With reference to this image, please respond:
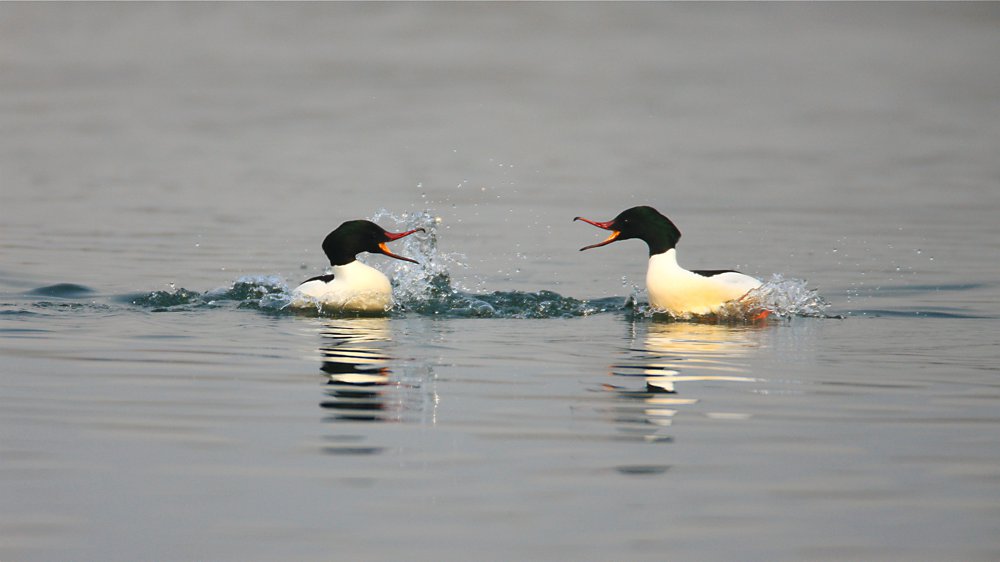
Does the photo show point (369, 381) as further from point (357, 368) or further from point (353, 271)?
point (353, 271)

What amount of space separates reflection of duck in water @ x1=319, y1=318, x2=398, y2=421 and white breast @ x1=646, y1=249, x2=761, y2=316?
222 cm

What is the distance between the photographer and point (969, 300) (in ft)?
45.1

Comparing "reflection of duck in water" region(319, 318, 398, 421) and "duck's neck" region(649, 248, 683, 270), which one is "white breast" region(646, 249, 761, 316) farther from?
"reflection of duck in water" region(319, 318, 398, 421)

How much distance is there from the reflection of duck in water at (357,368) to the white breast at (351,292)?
31cm

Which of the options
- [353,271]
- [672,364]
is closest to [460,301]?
[353,271]

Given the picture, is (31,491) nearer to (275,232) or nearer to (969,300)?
(969,300)

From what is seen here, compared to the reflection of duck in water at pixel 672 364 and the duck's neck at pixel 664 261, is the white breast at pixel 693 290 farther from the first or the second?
the reflection of duck in water at pixel 672 364

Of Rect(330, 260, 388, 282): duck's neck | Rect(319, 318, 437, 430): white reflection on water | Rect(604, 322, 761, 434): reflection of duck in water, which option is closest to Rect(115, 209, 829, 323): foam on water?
Rect(330, 260, 388, 282): duck's neck

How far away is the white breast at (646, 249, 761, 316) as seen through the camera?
40.7 ft

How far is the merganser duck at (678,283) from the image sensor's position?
12430mm

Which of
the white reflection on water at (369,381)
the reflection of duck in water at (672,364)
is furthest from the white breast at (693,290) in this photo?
the white reflection on water at (369,381)

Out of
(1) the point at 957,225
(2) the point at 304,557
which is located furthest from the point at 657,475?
(1) the point at 957,225

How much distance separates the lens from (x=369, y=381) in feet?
28.6

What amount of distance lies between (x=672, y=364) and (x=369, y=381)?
1.97 meters
